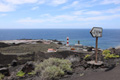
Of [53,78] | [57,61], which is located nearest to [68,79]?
[53,78]

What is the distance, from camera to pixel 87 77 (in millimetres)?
6617

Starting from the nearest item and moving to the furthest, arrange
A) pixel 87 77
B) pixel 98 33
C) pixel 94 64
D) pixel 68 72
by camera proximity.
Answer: pixel 87 77
pixel 68 72
pixel 94 64
pixel 98 33

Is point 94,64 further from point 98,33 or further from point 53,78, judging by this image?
point 53,78

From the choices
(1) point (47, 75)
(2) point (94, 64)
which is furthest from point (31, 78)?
(2) point (94, 64)

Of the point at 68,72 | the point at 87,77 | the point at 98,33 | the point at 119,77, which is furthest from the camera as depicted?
the point at 98,33

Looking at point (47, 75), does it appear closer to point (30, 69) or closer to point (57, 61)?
point (57, 61)

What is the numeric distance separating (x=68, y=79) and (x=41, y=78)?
1.39m

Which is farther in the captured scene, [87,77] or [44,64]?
[44,64]

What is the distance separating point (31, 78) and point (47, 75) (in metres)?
1.26

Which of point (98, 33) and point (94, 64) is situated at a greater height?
point (98, 33)

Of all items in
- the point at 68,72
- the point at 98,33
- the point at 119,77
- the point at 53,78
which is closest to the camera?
the point at 119,77

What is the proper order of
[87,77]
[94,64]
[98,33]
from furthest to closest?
[98,33] → [94,64] → [87,77]

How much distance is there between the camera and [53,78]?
7.06 meters

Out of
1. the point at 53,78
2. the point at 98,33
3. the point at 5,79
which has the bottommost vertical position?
the point at 5,79
